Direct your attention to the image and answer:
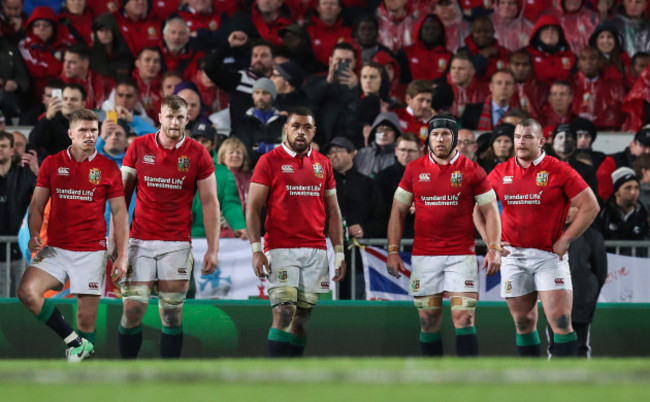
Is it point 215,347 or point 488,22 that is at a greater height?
point 488,22

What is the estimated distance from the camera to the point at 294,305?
9.09 meters

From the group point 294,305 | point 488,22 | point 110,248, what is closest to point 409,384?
point 294,305

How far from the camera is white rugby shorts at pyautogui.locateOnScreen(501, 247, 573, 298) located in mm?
9234

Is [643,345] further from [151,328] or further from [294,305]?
[151,328]

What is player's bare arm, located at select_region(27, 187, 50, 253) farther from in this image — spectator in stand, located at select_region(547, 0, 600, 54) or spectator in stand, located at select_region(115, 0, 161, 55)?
spectator in stand, located at select_region(547, 0, 600, 54)

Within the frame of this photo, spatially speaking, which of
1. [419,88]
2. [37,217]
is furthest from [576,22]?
[37,217]

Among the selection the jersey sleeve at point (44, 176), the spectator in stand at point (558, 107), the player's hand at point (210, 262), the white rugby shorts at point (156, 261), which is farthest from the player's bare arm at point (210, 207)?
the spectator in stand at point (558, 107)

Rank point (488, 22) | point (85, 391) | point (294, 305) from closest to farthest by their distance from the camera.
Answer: point (85, 391) < point (294, 305) < point (488, 22)

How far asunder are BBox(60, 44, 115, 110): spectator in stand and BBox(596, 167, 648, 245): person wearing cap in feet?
20.5

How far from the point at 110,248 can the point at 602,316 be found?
455 centimetres

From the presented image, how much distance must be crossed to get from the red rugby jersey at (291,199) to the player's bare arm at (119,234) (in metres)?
1.06

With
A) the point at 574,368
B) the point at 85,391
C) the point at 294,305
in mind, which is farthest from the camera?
the point at 294,305

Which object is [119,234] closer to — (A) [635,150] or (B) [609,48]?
(A) [635,150]

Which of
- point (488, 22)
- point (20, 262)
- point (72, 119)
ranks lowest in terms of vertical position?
point (20, 262)
